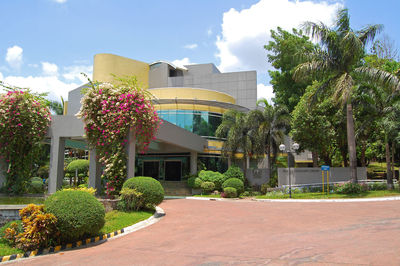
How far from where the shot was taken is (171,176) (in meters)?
29.1

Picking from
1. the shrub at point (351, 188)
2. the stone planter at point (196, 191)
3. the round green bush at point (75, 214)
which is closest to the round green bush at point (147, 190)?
the round green bush at point (75, 214)

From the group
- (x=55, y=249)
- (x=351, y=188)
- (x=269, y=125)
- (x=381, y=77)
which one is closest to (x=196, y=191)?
(x=269, y=125)

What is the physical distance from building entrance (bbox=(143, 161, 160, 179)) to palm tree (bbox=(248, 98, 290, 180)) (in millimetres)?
10530

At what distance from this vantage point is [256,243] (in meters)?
7.91

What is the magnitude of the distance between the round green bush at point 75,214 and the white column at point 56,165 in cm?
903

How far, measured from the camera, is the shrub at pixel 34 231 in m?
7.77

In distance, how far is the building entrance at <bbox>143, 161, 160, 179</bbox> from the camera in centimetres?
2986

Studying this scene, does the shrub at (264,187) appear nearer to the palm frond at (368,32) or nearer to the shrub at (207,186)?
the shrub at (207,186)

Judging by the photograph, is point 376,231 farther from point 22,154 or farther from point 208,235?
point 22,154

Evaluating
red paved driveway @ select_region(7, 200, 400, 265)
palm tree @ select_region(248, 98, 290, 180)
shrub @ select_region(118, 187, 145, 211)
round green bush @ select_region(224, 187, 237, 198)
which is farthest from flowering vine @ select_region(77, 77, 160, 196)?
palm tree @ select_region(248, 98, 290, 180)

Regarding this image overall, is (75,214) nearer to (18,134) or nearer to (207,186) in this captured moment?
(18,134)

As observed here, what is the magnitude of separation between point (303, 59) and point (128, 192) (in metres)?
16.6

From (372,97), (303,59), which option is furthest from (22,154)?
(372,97)

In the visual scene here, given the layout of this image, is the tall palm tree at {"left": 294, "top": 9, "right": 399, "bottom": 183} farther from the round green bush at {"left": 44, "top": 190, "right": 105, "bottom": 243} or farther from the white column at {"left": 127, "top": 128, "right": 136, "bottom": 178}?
the round green bush at {"left": 44, "top": 190, "right": 105, "bottom": 243}
